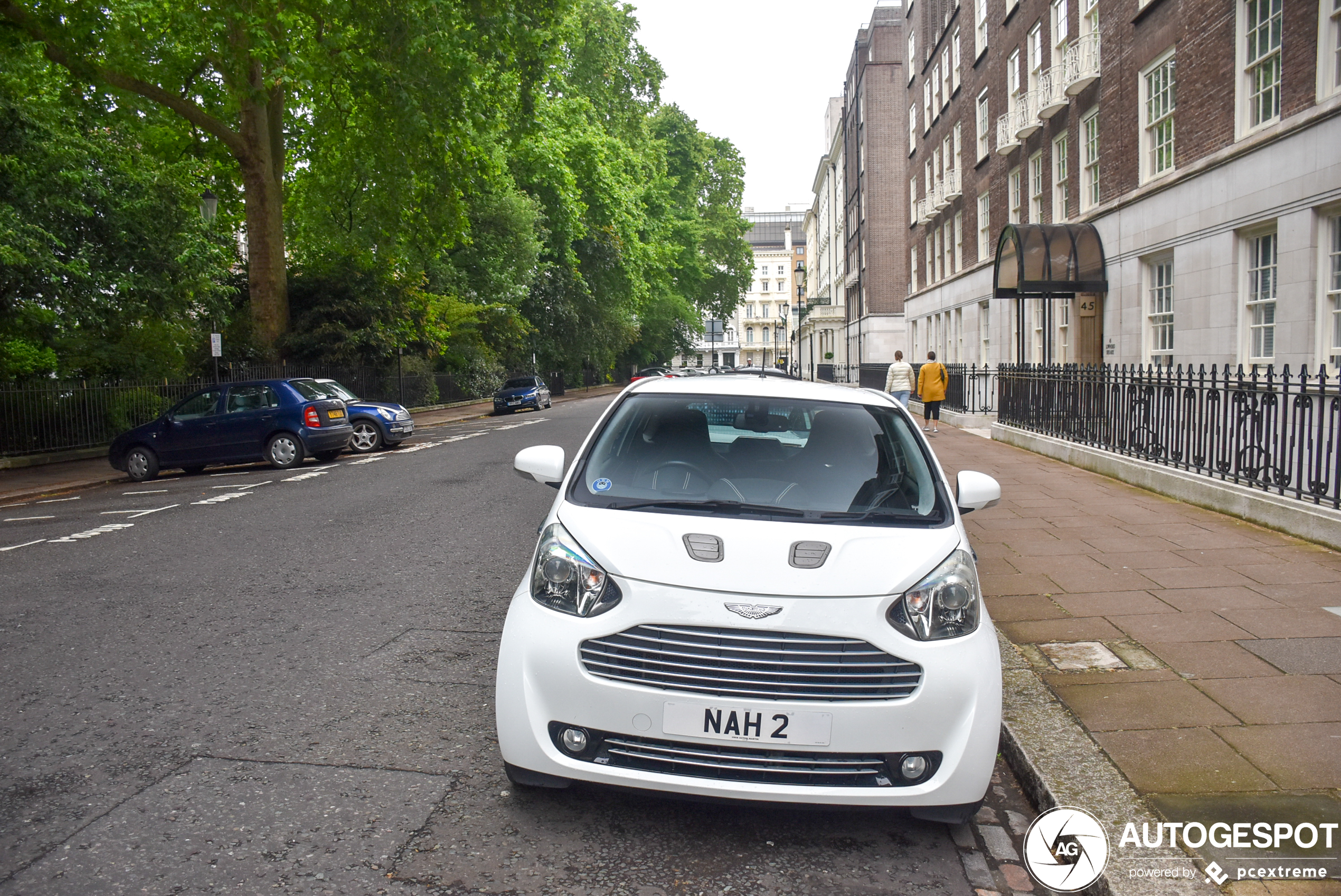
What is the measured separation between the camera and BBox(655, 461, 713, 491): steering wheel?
13.9 feet

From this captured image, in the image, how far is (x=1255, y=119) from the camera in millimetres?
13891

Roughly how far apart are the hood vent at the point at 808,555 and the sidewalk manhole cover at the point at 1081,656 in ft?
7.06

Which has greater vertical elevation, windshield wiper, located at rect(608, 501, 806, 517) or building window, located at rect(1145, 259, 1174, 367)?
building window, located at rect(1145, 259, 1174, 367)

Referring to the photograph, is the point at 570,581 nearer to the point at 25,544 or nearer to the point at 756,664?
the point at 756,664

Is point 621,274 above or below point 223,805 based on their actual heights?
above

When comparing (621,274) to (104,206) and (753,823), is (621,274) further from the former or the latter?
(753,823)

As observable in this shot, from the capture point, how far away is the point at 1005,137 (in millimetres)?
25141

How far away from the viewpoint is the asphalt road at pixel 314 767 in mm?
3090

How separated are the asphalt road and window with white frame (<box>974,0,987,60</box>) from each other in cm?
2519

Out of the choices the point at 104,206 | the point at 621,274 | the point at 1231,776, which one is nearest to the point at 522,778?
the point at 1231,776

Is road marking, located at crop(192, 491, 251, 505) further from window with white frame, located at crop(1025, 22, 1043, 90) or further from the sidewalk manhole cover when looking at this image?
window with white frame, located at crop(1025, 22, 1043, 90)

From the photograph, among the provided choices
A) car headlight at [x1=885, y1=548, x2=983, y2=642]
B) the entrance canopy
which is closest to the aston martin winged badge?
car headlight at [x1=885, y1=548, x2=983, y2=642]

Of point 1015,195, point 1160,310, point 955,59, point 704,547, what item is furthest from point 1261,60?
point 955,59

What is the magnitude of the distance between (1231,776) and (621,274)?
4379 centimetres
